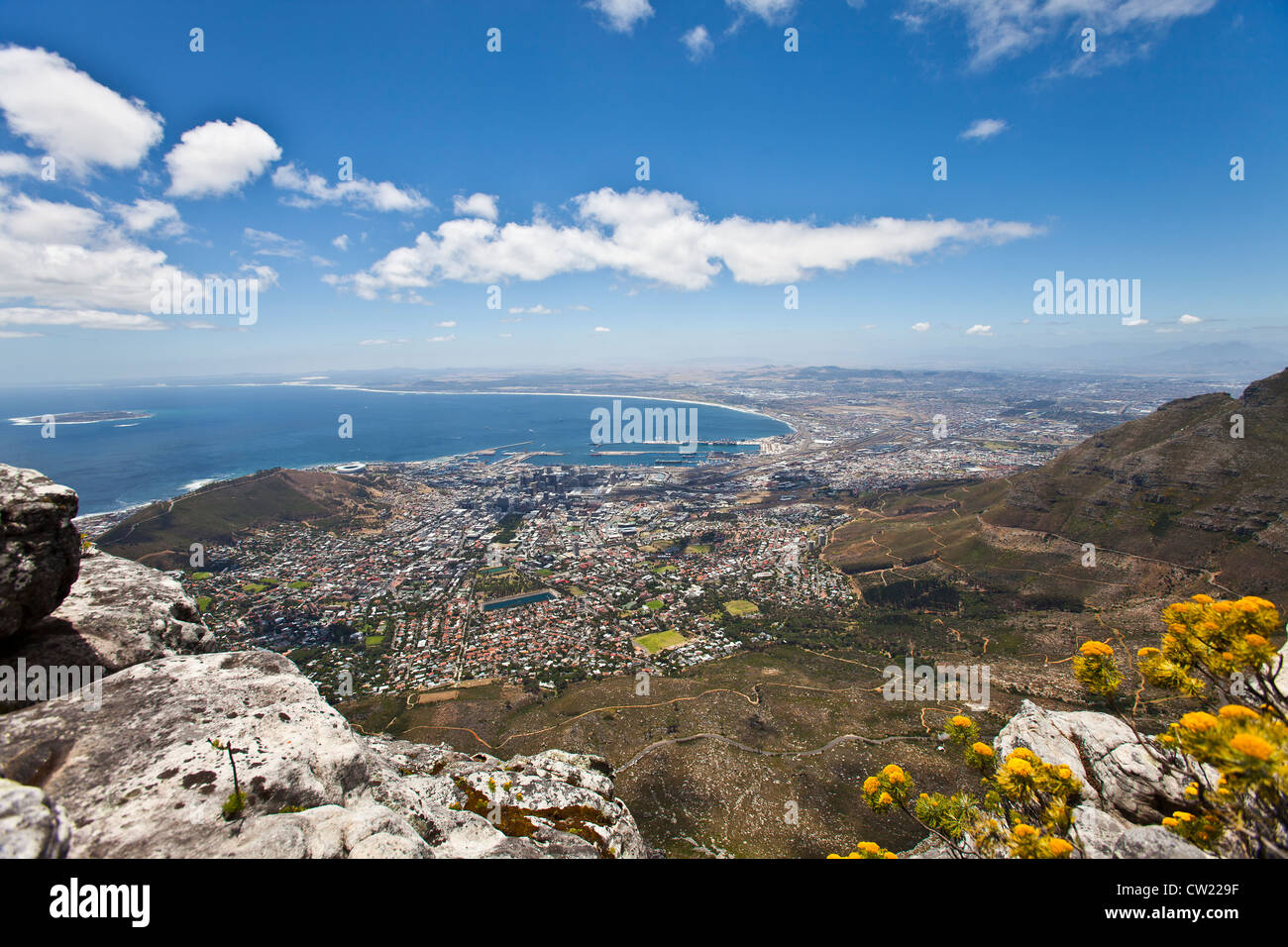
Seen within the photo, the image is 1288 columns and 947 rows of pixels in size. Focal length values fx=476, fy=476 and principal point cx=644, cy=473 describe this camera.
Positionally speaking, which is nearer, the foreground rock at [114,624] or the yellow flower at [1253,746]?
the yellow flower at [1253,746]

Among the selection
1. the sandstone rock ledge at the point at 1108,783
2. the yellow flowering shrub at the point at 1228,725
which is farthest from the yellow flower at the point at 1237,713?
the sandstone rock ledge at the point at 1108,783

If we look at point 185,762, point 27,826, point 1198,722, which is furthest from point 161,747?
point 1198,722

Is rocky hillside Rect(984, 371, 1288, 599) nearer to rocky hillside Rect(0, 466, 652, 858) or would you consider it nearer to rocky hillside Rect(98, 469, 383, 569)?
rocky hillside Rect(0, 466, 652, 858)

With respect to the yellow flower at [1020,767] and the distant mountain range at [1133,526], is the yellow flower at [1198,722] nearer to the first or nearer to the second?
the yellow flower at [1020,767]

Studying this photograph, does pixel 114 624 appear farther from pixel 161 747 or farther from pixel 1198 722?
pixel 1198 722
